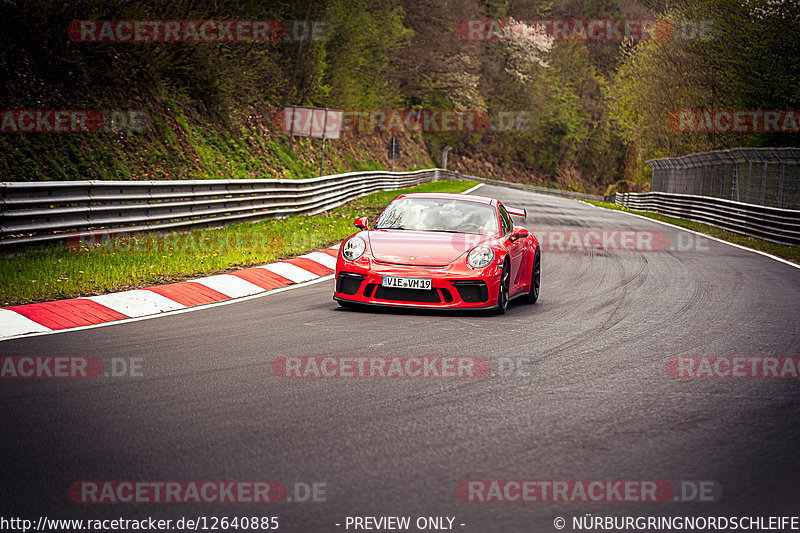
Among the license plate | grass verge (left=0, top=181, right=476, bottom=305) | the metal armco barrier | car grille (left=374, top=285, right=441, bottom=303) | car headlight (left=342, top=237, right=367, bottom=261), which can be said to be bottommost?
grass verge (left=0, top=181, right=476, bottom=305)

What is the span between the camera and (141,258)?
12.1 m

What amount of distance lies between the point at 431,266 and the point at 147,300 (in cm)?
312

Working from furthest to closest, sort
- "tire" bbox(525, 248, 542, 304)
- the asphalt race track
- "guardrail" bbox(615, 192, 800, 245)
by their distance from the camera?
"guardrail" bbox(615, 192, 800, 245) → "tire" bbox(525, 248, 542, 304) → the asphalt race track

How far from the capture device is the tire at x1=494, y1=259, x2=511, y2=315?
959 centimetres

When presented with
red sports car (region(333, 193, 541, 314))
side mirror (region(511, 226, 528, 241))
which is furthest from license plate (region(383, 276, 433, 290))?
side mirror (region(511, 226, 528, 241))

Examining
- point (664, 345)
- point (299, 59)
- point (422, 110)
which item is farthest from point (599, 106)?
point (664, 345)

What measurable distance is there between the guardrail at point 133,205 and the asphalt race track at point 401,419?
3184 millimetres

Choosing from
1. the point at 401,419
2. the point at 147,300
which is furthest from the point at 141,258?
the point at 401,419

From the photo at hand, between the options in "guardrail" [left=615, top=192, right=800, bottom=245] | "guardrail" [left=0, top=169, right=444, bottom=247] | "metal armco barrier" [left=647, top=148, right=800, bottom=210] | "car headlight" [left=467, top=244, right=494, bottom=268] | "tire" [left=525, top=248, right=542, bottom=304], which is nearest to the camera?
"car headlight" [left=467, top=244, right=494, bottom=268]

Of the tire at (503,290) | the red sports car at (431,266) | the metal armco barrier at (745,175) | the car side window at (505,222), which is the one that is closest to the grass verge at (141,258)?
the red sports car at (431,266)

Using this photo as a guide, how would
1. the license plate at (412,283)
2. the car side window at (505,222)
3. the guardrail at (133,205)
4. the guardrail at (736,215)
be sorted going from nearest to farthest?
the license plate at (412,283) < the guardrail at (133,205) < the car side window at (505,222) < the guardrail at (736,215)

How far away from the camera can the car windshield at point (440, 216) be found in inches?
415

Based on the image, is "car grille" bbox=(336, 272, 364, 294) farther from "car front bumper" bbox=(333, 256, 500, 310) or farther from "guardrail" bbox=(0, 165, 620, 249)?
"guardrail" bbox=(0, 165, 620, 249)

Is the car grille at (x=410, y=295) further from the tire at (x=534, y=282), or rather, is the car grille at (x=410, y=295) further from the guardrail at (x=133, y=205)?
the guardrail at (x=133, y=205)
